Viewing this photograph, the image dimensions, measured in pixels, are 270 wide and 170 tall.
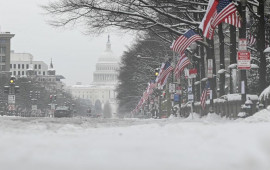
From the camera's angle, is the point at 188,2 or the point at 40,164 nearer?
the point at 40,164

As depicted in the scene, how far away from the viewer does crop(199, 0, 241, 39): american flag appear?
77.1 feet

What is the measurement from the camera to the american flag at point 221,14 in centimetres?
2350

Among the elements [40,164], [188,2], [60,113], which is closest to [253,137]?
[40,164]

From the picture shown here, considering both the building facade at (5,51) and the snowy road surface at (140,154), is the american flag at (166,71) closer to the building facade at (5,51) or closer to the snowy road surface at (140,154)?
the snowy road surface at (140,154)

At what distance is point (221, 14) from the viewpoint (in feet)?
77.8

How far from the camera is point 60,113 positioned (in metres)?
65.0

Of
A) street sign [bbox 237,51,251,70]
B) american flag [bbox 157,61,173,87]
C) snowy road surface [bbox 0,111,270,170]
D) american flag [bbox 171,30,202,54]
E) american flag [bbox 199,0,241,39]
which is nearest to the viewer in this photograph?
snowy road surface [bbox 0,111,270,170]

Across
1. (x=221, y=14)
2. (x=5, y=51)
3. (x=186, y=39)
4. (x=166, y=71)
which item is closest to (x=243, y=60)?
(x=221, y=14)

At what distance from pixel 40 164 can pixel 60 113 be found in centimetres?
5948

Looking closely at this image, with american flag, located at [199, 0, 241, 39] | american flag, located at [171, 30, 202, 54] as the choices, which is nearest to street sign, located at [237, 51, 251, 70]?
american flag, located at [199, 0, 241, 39]

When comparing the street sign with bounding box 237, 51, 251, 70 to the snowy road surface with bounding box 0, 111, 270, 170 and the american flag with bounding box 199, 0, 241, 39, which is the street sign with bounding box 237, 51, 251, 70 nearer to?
the american flag with bounding box 199, 0, 241, 39

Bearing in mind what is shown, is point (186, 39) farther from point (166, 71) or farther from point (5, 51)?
point (5, 51)

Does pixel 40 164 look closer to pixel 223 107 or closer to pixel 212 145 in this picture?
pixel 212 145

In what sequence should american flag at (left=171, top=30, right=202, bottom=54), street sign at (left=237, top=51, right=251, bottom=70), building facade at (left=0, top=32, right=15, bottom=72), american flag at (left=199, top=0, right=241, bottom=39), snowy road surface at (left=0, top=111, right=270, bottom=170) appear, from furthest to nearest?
1. building facade at (left=0, top=32, right=15, bottom=72)
2. american flag at (left=171, top=30, right=202, bottom=54)
3. american flag at (left=199, top=0, right=241, bottom=39)
4. street sign at (left=237, top=51, right=251, bottom=70)
5. snowy road surface at (left=0, top=111, right=270, bottom=170)
